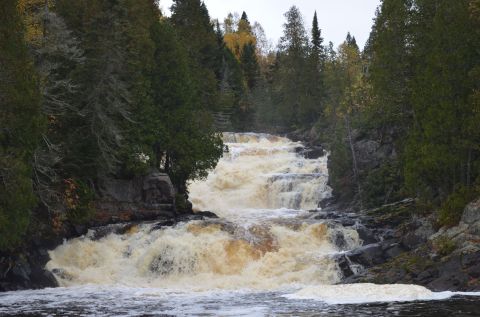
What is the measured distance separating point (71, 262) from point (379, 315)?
15.3m

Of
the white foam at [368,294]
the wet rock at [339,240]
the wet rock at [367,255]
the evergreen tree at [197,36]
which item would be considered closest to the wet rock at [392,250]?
the wet rock at [367,255]

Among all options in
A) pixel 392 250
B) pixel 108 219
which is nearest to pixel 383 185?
pixel 392 250

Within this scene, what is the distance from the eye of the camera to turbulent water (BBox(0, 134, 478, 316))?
17.2 meters

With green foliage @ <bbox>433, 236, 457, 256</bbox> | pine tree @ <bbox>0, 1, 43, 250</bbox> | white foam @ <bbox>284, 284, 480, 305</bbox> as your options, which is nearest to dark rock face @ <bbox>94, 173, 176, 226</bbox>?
pine tree @ <bbox>0, 1, 43, 250</bbox>

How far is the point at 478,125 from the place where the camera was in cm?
2142

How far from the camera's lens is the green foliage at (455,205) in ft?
72.0

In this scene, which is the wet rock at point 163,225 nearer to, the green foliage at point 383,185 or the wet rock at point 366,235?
the wet rock at point 366,235

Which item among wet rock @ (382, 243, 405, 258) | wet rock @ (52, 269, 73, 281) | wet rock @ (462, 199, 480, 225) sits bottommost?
wet rock @ (52, 269, 73, 281)

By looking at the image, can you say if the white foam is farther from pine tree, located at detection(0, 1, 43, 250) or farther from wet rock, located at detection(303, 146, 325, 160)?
wet rock, located at detection(303, 146, 325, 160)

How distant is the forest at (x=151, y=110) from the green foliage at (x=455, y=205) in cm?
6

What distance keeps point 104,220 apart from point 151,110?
708cm

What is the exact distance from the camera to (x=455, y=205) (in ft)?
72.7

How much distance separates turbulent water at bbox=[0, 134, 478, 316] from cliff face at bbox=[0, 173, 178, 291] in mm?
646

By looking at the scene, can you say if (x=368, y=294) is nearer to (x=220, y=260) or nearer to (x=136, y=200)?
(x=220, y=260)
